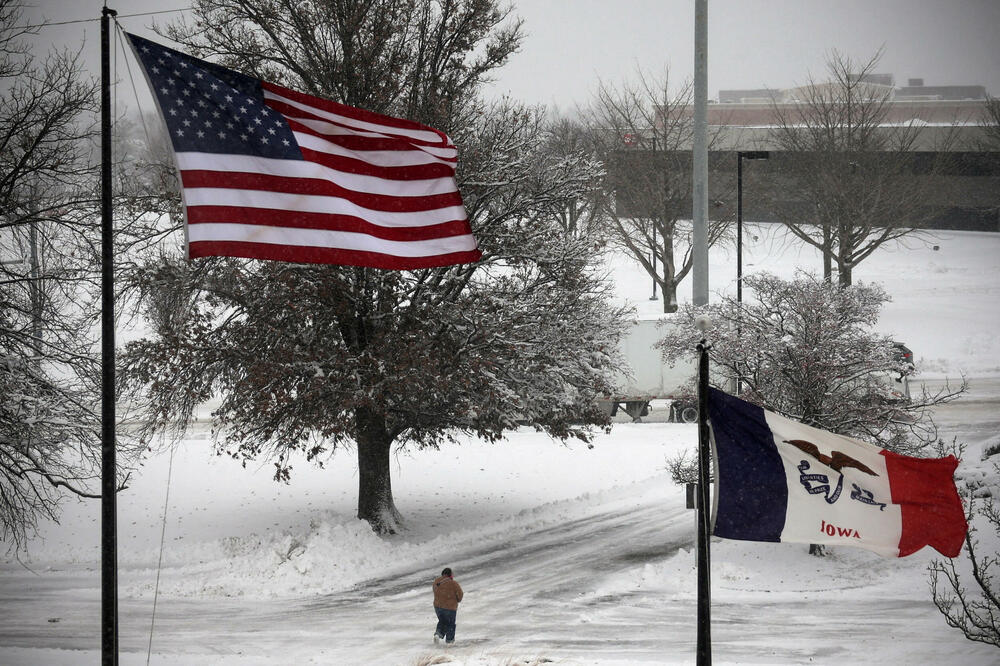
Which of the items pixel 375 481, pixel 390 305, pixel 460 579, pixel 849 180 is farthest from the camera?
pixel 849 180

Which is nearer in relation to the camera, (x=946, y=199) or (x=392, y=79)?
(x=392, y=79)

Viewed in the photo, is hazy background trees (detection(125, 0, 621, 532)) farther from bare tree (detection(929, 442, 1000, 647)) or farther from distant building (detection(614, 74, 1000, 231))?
distant building (detection(614, 74, 1000, 231))

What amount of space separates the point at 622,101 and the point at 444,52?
150ft

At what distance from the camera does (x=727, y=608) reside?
16.5 m

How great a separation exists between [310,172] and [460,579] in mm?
11598

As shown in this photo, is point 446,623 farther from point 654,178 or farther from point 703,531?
point 654,178

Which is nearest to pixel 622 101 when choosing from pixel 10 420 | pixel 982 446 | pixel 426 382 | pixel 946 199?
pixel 946 199

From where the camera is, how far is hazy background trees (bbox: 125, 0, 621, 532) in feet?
59.7

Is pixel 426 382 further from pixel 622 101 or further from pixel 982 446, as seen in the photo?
pixel 622 101


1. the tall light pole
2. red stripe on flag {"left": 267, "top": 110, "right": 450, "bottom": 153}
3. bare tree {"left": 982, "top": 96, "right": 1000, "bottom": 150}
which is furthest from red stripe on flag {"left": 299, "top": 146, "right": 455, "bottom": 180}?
bare tree {"left": 982, "top": 96, "right": 1000, "bottom": 150}

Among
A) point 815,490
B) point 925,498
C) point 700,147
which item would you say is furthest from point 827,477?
point 700,147

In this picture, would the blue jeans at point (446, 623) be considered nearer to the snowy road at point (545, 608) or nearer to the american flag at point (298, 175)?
the snowy road at point (545, 608)

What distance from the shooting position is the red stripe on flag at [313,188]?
306 inches

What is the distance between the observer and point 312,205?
8273 millimetres
